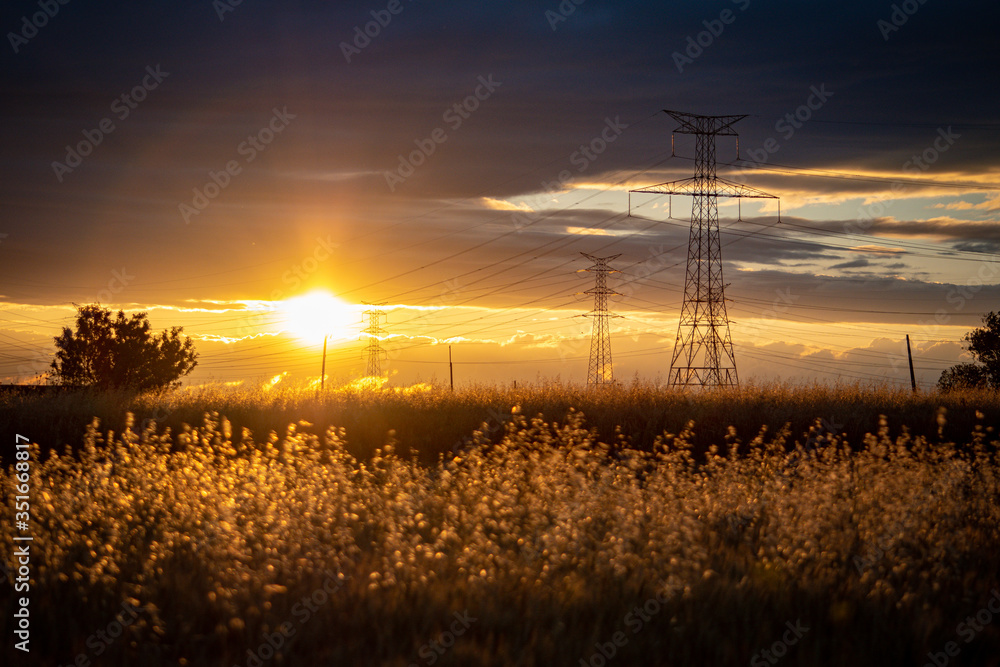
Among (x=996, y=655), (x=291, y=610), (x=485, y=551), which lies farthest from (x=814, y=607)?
(x=291, y=610)

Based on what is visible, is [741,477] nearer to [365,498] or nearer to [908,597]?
[908,597]

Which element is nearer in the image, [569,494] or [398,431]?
[569,494]

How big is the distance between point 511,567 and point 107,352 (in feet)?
171

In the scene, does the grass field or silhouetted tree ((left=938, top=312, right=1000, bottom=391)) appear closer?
the grass field

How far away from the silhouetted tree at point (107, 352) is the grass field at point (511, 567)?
43.3m

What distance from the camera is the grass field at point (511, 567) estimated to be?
563 centimetres

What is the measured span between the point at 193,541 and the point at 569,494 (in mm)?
4364

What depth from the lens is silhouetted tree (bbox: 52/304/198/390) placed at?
50562mm

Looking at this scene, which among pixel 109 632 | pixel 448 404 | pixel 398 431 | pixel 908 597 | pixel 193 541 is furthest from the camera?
pixel 448 404

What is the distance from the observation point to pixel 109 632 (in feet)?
18.7

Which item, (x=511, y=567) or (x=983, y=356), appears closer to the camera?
(x=511, y=567)

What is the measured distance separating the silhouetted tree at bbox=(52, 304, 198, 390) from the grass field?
43.3 metres

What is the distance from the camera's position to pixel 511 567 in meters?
6.84

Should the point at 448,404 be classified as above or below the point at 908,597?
above
